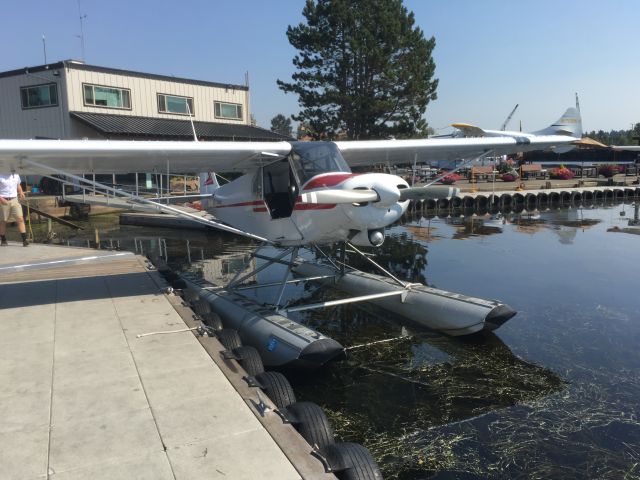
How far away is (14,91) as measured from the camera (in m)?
24.0

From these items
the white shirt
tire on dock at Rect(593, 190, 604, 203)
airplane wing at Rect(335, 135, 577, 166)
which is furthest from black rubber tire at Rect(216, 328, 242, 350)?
tire on dock at Rect(593, 190, 604, 203)

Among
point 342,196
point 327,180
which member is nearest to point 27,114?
point 327,180

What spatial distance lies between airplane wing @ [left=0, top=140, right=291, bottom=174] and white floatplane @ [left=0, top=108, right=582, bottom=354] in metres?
0.01

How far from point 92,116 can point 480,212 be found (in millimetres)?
19303

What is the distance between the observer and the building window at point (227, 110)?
92.0 ft

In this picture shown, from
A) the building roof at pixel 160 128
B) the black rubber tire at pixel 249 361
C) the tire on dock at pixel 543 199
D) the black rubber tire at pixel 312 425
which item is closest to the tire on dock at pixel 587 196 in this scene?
→ the tire on dock at pixel 543 199

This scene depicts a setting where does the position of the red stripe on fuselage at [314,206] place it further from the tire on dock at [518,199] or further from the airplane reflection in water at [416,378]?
the tire on dock at [518,199]

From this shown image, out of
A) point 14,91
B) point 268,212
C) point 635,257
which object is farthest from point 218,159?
point 14,91

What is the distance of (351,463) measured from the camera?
271 centimetres

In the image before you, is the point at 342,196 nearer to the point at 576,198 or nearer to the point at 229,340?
the point at 229,340

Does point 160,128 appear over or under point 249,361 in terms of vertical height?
over

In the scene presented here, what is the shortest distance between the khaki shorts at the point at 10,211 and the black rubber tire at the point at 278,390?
841cm

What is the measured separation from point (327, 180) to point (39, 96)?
2290 centimetres

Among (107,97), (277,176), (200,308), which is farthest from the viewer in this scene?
(107,97)
